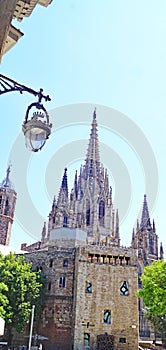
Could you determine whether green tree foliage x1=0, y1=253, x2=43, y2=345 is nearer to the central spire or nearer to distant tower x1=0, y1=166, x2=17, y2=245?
distant tower x1=0, y1=166, x2=17, y2=245

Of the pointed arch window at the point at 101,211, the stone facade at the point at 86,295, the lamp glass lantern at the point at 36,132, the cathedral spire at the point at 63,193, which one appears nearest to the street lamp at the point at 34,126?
the lamp glass lantern at the point at 36,132

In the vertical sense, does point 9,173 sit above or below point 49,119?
above

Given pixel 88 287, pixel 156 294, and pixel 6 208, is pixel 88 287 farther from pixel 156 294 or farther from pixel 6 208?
pixel 6 208

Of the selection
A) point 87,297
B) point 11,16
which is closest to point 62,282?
point 87,297

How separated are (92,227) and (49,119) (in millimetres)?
52056

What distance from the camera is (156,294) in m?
26.1

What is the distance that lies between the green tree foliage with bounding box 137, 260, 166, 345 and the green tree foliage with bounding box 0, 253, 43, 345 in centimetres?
945

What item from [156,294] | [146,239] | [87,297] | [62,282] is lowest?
[87,297]

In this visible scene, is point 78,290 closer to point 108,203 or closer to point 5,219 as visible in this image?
point 5,219

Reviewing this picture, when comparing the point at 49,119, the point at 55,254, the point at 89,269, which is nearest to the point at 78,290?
the point at 89,269

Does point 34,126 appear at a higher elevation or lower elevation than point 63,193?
lower

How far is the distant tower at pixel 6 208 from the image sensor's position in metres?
53.2

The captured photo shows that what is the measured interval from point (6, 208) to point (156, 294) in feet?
112

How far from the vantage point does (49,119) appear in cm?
573
